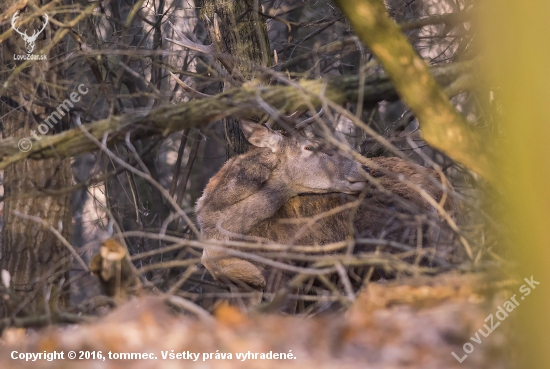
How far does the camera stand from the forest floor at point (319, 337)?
3.07 m

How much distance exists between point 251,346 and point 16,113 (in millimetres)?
5590

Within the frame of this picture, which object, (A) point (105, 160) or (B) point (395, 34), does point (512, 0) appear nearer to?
(B) point (395, 34)

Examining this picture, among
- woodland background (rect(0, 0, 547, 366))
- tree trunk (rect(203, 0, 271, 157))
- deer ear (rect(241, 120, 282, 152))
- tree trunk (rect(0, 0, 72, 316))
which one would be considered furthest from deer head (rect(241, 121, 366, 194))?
tree trunk (rect(0, 0, 72, 316))

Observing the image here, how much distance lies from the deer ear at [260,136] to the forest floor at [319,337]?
3.04 meters

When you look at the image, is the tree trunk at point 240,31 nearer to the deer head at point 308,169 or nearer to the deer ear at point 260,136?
the deer ear at point 260,136

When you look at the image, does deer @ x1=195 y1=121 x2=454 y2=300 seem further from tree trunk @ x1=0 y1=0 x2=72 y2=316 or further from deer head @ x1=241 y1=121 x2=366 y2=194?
tree trunk @ x1=0 y1=0 x2=72 y2=316

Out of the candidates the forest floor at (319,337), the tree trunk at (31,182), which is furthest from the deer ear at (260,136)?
the forest floor at (319,337)

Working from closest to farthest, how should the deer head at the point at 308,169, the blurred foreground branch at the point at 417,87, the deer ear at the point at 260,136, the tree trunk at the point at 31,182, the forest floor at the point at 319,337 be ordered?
the forest floor at the point at 319,337, the blurred foreground branch at the point at 417,87, the deer ear at the point at 260,136, the deer head at the point at 308,169, the tree trunk at the point at 31,182

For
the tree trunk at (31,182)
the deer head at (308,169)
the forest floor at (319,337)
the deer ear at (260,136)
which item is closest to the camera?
the forest floor at (319,337)

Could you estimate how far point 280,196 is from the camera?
21.8 ft

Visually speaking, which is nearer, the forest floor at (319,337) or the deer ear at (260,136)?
the forest floor at (319,337)

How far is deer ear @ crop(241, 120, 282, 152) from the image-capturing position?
6.46 metres

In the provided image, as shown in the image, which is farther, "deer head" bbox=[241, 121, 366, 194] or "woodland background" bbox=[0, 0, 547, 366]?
"deer head" bbox=[241, 121, 366, 194]

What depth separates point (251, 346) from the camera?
3211 mm
